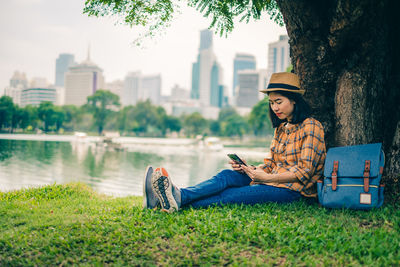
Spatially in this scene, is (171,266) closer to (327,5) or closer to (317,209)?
(317,209)

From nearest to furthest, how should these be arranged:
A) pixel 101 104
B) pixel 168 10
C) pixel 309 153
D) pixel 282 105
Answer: pixel 309 153, pixel 282 105, pixel 168 10, pixel 101 104

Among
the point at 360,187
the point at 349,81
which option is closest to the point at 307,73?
the point at 349,81

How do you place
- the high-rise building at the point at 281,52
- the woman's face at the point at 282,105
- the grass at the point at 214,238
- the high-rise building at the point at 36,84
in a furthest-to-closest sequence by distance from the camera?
the high-rise building at the point at 36,84, the high-rise building at the point at 281,52, the woman's face at the point at 282,105, the grass at the point at 214,238

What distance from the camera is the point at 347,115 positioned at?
3666mm

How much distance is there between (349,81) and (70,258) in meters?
3.31

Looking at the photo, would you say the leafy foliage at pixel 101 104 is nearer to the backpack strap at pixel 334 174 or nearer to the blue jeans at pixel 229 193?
the blue jeans at pixel 229 193

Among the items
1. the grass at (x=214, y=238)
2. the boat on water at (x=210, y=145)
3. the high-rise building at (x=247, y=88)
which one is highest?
the high-rise building at (x=247, y=88)

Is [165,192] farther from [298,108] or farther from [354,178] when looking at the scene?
[354,178]

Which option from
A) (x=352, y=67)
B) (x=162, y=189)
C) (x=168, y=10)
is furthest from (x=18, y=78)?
(x=352, y=67)

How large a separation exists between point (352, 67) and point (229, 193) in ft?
6.48

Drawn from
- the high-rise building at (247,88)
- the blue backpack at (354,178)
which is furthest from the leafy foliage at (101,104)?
the high-rise building at (247,88)

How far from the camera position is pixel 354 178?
2.88 m

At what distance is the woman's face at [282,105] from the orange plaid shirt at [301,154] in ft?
0.45

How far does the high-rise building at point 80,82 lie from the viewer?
124m
